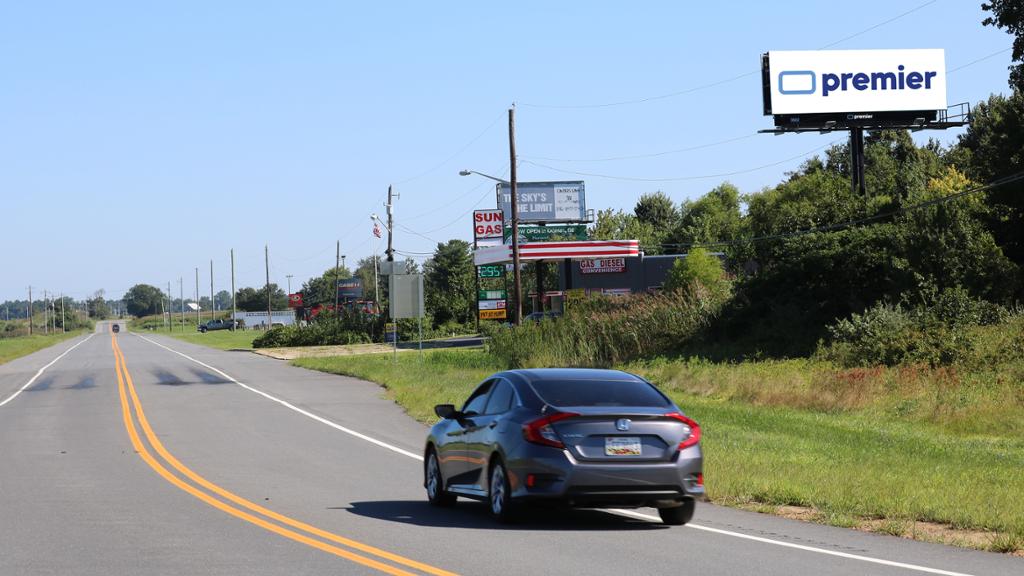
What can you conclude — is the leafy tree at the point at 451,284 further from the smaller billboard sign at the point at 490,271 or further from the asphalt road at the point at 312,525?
the asphalt road at the point at 312,525

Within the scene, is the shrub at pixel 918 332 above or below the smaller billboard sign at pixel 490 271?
below

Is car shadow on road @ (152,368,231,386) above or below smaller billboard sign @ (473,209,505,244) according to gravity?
below

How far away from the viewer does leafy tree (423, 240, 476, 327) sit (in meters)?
91.1

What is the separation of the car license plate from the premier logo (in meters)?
51.1

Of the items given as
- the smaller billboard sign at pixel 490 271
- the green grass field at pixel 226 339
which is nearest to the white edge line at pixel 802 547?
the smaller billboard sign at pixel 490 271

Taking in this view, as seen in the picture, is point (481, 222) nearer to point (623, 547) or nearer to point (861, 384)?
point (861, 384)

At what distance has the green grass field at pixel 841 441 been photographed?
13.0m

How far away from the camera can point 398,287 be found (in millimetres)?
39094

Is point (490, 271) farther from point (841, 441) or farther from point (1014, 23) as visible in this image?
point (841, 441)

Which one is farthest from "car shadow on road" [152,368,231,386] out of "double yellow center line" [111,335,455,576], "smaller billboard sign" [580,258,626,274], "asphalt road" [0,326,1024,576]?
"smaller billboard sign" [580,258,626,274]

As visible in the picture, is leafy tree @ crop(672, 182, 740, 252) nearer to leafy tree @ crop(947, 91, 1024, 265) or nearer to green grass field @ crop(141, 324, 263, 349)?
green grass field @ crop(141, 324, 263, 349)

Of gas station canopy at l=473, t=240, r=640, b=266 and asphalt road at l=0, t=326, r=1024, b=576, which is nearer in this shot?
asphalt road at l=0, t=326, r=1024, b=576

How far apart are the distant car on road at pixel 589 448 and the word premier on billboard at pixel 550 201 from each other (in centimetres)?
7788

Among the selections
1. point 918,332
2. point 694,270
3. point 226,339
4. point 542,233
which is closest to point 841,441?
point 918,332
